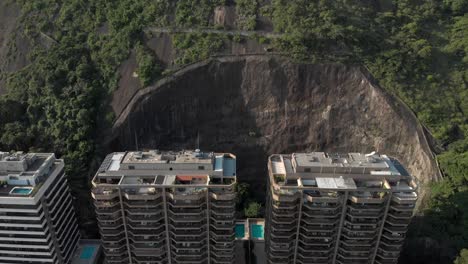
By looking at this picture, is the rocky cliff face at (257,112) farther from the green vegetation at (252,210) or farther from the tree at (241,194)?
the green vegetation at (252,210)

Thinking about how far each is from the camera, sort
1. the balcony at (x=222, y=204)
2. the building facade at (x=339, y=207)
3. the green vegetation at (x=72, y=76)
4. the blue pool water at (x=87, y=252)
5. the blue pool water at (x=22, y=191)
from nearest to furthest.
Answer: the building facade at (x=339, y=207)
the balcony at (x=222, y=204)
the blue pool water at (x=22, y=191)
the blue pool water at (x=87, y=252)
the green vegetation at (x=72, y=76)

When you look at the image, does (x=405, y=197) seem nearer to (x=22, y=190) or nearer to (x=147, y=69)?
(x=22, y=190)

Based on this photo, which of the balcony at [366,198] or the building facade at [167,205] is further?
the building facade at [167,205]

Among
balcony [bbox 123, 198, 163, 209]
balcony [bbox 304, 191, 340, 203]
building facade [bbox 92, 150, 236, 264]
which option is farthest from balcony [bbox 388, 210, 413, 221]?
balcony [bbox 123, 198, 163, 209]

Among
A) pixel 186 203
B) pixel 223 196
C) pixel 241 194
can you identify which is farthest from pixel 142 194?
pixel 241 194

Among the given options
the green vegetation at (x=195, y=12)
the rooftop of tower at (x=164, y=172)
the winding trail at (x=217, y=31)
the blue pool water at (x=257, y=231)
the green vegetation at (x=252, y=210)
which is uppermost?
the green vegetation at (x=195, y=12)

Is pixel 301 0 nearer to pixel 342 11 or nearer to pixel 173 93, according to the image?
pixel 342 11

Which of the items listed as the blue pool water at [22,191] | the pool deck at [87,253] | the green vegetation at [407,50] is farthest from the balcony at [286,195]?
the blue pool water at [22,191]
